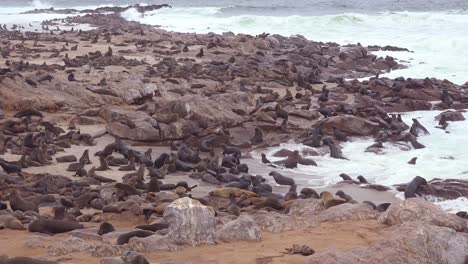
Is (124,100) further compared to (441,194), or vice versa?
(124,100)

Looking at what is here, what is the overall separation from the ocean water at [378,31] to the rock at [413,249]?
173 inches

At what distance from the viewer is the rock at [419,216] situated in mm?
8406

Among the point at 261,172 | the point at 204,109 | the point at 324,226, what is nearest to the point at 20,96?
the point at 204,109

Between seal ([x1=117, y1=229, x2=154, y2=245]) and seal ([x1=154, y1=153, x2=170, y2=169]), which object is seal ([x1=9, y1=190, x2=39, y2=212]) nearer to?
seal ([x1=117, y1=229, x2=154, y2=245])

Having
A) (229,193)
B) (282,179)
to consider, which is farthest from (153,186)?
(282,179)

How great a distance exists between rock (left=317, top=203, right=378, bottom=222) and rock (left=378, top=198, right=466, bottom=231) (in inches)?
12.3

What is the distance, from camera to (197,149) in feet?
48.8

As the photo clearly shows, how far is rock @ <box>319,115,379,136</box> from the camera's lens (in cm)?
1714

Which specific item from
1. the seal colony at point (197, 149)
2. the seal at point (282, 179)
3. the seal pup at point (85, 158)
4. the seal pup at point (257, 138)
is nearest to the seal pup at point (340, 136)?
the seal colony at point (197, 149)

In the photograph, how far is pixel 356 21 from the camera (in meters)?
48.3

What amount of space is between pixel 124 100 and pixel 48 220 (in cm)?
1011

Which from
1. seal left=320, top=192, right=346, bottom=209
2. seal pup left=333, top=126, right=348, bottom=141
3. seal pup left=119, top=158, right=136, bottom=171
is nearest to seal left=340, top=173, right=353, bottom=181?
seal left=320, top=192, right=346, bottom=209

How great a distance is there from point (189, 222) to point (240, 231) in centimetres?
75

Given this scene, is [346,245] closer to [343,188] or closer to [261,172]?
[343,188]
